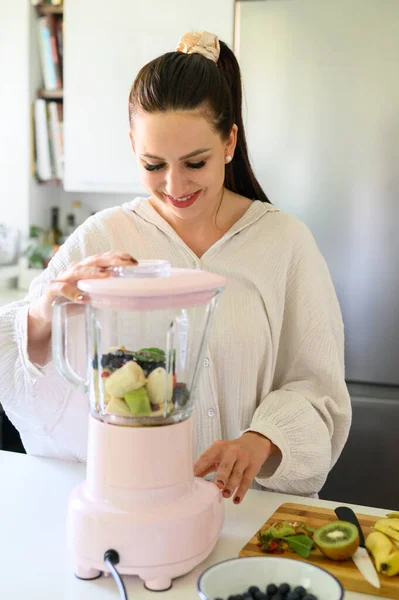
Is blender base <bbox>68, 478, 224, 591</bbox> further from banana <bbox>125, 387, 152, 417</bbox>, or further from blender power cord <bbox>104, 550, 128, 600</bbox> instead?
banana <bbox>125, 387, 152, 417</bbox>

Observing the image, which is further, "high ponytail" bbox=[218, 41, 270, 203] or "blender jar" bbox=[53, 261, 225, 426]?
"high ponytail" bbox=[218, 41, 270, 203]

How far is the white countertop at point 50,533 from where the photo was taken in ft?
2.84

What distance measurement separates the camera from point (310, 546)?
927 mm

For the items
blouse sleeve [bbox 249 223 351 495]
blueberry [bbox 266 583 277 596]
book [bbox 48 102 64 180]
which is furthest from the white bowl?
book [bbox 48 102 64 180]

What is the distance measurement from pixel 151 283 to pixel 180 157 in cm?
43

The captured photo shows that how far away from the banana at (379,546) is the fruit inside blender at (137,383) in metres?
0.29

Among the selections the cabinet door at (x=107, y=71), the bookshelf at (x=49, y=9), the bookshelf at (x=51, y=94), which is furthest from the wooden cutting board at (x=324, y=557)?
the bookshelf at (x=49, y=9)

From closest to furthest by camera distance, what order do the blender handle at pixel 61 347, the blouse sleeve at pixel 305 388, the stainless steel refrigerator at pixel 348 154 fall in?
the blender handle at pixel 61 347, the blouse sleeve at pixel 305 388, the stainless steel refrigerator at pixel 348 154

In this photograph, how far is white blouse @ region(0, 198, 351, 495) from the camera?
1.23 metres

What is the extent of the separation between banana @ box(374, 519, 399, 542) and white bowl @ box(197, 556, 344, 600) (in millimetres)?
152

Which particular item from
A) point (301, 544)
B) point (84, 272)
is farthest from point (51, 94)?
point (301, 544)

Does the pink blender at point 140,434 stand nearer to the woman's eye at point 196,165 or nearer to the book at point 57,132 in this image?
the woman's eye at point 196,165

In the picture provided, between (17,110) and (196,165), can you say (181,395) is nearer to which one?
(196,165)

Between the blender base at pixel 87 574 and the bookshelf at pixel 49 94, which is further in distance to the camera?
the bookshelf at pixel 49 94
